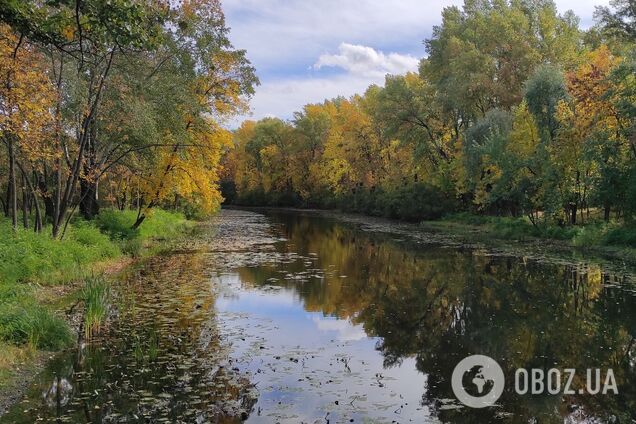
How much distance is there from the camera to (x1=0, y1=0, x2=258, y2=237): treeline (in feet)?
30.6

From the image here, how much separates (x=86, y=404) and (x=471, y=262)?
19.3 meters

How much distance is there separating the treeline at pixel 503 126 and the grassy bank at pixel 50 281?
2337 centimetres

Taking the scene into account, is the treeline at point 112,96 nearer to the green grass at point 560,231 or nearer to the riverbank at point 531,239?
the riverbank at point 531,239

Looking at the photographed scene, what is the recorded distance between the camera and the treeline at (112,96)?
9320 mm

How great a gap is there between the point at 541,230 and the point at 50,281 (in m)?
28.8

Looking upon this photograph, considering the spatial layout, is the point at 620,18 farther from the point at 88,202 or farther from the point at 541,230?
the point at 88,202

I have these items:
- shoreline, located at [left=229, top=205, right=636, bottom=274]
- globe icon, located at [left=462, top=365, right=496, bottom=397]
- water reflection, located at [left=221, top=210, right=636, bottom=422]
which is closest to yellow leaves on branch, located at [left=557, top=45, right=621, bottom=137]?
shoreline, located at [left=229, top=205, right=636, bottom=274]

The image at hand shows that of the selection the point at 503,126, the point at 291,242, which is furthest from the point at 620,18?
the point at 291,242

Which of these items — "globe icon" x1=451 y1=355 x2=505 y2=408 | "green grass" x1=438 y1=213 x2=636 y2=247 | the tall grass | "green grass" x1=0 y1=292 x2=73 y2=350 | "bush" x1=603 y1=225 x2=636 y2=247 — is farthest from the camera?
"green grass" x1=438 y1=213 x2=636 y2=247

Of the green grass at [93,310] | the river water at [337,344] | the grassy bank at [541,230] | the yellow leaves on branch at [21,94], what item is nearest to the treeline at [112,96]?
the yellow leaves on branch at [21,94]

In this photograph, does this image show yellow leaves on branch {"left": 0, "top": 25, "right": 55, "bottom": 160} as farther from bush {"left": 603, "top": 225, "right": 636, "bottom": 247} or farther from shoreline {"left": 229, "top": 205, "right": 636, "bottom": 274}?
bush {"left": 603, "top": 225, "right": 636, "bottom": 247}

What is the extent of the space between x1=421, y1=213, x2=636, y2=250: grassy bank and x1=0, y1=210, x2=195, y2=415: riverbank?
75.2 feet

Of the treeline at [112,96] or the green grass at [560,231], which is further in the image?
the green grass at [560,231]

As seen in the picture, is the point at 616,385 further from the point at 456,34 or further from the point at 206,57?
the point at 456,34
